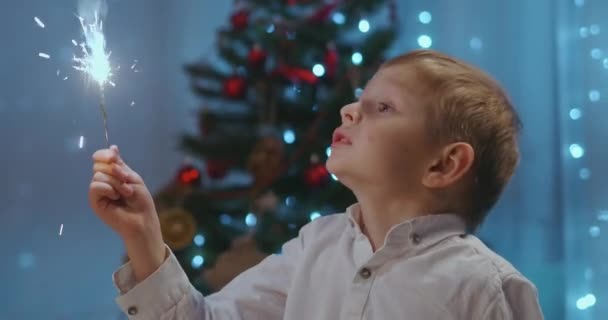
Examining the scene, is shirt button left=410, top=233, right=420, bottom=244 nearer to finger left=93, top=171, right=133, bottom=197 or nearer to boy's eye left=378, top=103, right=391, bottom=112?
boy's eye left=378, top=103, right=391, bottom=112

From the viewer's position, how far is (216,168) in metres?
2.12

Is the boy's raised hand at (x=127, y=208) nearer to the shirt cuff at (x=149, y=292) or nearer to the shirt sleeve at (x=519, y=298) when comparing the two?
the shirt cuff at (x=149, y=292)

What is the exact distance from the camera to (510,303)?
0.91 m

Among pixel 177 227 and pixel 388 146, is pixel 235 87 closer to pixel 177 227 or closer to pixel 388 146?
pixel 177 227

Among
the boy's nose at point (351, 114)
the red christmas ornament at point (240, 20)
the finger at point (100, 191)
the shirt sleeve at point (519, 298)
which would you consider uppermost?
the red christmas ornament at point (240, 20)

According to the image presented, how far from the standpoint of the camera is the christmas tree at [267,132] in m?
2.05

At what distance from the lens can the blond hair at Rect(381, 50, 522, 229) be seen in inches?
39.6

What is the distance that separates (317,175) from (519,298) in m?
1.14

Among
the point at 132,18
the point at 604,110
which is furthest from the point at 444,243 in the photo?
the point at 132,18

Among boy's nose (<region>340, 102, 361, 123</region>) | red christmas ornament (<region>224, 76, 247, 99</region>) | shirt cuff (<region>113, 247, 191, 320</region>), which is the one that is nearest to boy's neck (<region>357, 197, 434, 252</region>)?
boy's nose (<region>340, 102, 361, 123</region>)

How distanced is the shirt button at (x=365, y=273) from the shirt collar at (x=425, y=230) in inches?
1.5

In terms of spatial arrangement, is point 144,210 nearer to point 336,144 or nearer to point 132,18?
point 336,144

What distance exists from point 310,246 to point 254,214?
3.43 ft

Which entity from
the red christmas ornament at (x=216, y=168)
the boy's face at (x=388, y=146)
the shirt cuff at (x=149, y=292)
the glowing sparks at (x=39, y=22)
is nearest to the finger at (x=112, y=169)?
the shirt cuff at (x=149, y=292)
